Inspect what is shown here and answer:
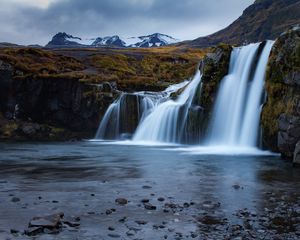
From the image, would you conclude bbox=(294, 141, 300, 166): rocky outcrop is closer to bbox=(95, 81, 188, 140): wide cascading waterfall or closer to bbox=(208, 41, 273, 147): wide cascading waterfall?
bbox=(208, 41, 273, 147): wide cascading waterfall

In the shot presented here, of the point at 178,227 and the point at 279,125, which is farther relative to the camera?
the point at 279,125

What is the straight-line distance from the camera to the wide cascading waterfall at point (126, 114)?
60594 millimetres

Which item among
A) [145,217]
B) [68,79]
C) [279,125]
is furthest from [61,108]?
[145,217]

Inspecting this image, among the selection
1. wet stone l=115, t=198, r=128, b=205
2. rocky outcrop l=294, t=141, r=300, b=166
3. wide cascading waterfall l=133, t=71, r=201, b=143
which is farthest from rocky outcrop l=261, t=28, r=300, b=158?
wet stone l=115, t=198, r=128, b=205

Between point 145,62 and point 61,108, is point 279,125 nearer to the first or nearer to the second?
point 61,108

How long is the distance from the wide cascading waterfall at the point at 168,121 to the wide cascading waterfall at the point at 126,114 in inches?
62.1

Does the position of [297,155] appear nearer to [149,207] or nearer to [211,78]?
[149,207]

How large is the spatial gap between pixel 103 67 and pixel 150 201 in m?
75.7

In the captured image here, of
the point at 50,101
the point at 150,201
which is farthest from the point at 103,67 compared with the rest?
the point at 150,201

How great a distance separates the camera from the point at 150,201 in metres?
16.9

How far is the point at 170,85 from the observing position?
2913 inches

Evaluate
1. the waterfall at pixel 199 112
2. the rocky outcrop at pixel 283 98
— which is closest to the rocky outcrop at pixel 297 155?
the rocky outcrop at pixel 283 98

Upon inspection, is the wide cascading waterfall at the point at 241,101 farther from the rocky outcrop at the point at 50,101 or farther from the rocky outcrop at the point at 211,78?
the rocky outcrop at the point at 50,101

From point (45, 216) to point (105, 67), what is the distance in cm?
7863
